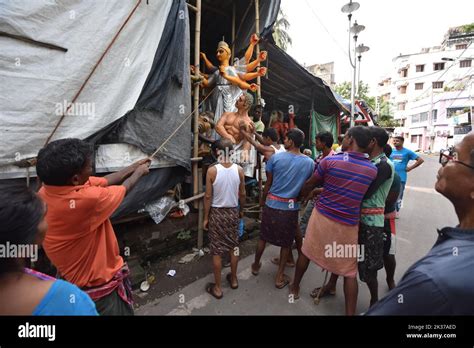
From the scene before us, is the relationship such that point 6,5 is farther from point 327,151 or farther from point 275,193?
point 327,151

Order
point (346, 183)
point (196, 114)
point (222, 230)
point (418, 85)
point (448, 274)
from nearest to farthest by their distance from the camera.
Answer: point (448, 274) < point (346, 183) < point (222, 230) < point (196, 114) < point (418, 85)

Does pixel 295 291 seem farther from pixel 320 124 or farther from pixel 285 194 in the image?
pixel 320 124

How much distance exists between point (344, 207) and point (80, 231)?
7.63 ft

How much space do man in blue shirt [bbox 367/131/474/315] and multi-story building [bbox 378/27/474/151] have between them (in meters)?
28.8

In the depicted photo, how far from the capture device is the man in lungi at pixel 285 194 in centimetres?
309


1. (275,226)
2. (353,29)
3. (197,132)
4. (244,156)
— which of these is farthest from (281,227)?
(353,29)

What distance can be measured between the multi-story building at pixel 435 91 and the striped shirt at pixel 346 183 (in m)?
27.8

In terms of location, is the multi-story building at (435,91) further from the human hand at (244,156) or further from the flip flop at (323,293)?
the flip flop at (323,293)

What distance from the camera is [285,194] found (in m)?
3.14

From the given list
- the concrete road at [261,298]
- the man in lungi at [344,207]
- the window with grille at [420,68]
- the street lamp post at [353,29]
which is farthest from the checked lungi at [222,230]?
the window with grille at [420,68]

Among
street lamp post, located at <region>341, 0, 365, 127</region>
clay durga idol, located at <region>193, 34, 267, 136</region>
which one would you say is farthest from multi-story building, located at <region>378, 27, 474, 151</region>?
clay durga idol, located at <region>193, 34, 267, 136</region>
